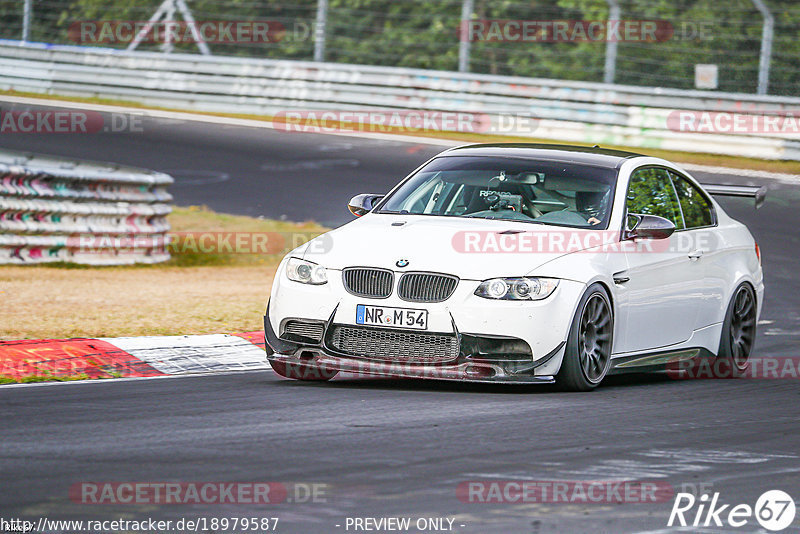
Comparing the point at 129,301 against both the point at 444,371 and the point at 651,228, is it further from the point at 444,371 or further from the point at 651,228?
the point at 651,228

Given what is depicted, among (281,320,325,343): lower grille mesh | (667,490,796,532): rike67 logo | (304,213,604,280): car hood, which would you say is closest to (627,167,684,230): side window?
(304,213,604,280): car hood

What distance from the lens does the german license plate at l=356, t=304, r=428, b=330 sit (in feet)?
26.8

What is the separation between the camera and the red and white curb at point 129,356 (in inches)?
355

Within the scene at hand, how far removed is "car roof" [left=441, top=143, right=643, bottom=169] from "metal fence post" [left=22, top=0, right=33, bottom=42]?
20717 mm

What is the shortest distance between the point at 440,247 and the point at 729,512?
324 cm

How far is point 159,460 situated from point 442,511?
1.41 m

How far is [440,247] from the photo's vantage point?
27.6ft

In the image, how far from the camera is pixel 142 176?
1631 centimetres

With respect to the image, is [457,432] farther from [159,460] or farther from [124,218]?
[124,218]
